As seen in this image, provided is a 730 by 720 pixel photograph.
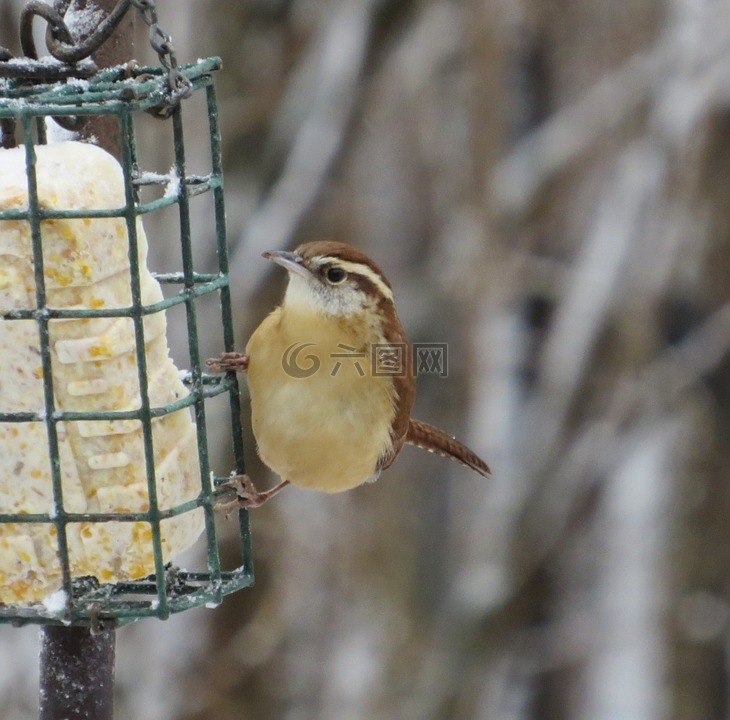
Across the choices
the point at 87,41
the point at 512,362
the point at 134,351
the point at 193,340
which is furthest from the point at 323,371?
the point at 512,362

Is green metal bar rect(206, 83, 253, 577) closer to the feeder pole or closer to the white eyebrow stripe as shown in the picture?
the feeder pole

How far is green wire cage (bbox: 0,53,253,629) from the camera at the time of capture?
283 centimetres

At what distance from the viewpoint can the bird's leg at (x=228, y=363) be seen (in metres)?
3.60

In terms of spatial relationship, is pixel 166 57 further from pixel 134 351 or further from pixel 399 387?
pixel 399 387

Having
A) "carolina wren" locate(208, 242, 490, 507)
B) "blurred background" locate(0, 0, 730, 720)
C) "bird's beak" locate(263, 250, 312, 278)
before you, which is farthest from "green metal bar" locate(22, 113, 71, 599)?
"blurred background" locate(0, 0, 730, 720)

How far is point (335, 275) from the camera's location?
3.76 meters

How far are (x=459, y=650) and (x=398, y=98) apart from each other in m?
4.06

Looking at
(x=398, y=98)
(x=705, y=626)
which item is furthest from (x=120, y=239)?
(x=398, y=98)

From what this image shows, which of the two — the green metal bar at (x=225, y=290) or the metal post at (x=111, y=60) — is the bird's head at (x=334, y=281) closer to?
the green metal bar at (x=225, y=290)

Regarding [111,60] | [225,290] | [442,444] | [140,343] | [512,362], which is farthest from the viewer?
[512,362]

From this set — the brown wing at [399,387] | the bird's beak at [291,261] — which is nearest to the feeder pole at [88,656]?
the bird's beak at [291,261]

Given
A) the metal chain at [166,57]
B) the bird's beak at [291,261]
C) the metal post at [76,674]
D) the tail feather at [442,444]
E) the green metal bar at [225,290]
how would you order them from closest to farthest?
the metal chain at [166,57] → the metal post at [76,674] → the green metal bar at [225,290] → the bird's beak at [291,261] → the tail feather at [442,444]

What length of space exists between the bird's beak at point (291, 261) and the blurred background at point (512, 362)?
2.49m

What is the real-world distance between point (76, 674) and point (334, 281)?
1407 mm
